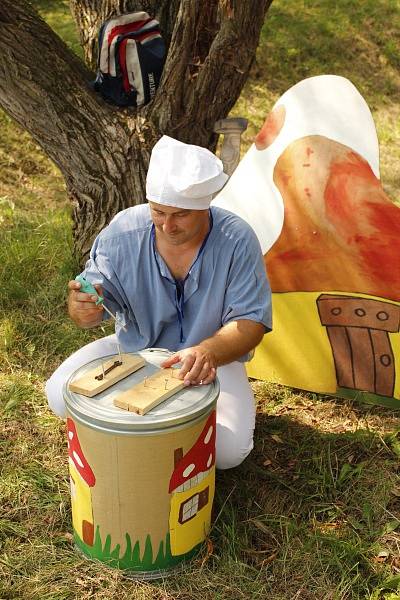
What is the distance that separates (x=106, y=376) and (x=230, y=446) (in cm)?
62

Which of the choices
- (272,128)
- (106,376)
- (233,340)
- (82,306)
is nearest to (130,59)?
(272,128)

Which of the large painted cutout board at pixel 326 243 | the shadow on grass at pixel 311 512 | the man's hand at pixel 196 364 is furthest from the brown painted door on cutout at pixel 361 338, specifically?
the man's hand at pixel 196 364

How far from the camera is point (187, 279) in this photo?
2.75m

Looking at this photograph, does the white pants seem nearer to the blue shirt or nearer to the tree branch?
the blue shirt

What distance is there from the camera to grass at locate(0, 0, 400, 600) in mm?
2531

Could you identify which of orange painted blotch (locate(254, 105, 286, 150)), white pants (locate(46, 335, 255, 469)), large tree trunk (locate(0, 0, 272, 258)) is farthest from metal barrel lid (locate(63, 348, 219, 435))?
large tree trunk (locate(0, 0, 272, 258))

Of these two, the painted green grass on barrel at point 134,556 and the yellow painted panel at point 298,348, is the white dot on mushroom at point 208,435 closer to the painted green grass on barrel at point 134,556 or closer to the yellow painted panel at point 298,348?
the painted green grass on barrel at point 134,556

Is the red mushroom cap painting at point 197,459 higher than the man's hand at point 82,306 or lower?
lower

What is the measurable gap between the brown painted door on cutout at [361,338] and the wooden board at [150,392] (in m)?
1.23

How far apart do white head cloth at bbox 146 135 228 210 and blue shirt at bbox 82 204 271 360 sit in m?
0.29

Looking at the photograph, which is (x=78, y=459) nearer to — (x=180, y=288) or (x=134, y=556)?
(x=134, y=556)

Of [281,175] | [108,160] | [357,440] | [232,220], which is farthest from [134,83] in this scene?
[357,440]

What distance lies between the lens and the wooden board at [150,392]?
2.25 m

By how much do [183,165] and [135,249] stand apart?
44cm
